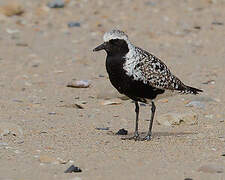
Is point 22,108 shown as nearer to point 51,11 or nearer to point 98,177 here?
point 98,177

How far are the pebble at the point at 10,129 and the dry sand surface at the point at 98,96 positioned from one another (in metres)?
0.01

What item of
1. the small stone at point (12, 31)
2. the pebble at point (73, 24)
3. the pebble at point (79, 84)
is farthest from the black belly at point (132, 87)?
the pebble at point (73, 24)

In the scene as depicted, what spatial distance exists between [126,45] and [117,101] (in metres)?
2.65

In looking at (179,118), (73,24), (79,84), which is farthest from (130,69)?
(73,24)

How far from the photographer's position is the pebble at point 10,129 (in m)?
8.67

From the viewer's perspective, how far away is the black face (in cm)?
859

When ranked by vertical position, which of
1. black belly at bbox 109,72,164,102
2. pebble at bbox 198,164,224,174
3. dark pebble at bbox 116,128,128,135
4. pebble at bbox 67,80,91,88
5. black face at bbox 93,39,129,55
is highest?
black face at bbox 93,39,129,55

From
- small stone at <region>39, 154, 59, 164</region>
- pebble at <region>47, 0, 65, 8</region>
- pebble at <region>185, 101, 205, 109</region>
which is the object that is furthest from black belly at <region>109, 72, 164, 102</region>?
pebble at <region>47, 0, 65, 8</region>

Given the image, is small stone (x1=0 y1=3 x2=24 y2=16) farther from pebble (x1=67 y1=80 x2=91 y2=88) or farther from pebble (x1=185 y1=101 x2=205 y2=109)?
pebble (x1=185 y1=101 x2=205 y2=109)

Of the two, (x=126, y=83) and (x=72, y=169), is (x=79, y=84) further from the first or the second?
(x=72, y=169)

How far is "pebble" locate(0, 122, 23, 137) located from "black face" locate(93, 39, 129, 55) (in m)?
1.53

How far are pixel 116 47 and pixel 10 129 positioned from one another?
1.78 metres

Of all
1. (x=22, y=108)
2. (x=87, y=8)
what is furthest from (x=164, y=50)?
(x=22, y=108)

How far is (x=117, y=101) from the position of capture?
1114 cm
